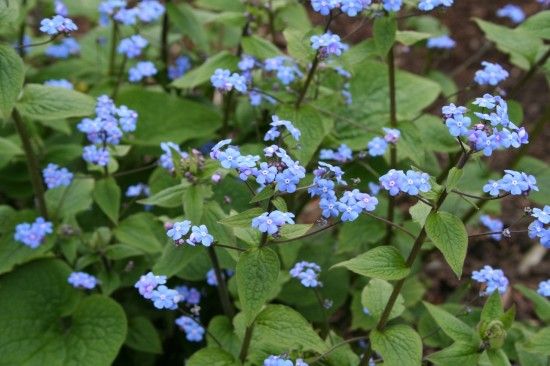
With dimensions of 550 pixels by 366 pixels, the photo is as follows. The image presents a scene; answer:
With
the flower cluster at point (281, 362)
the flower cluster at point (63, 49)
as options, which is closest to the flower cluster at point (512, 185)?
the flower cluster at point (281, 362)

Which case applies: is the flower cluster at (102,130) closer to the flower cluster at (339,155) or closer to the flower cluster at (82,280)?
the flower cluster at (82,280)

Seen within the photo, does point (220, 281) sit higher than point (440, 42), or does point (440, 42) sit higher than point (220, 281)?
point (440, 42)

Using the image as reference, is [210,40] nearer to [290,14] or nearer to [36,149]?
[290,14]

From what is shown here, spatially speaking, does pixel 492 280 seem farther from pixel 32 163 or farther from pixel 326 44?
pixel 32 163

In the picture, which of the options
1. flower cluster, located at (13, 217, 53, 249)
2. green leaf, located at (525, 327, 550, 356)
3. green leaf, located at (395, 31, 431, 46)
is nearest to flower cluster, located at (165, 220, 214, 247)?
flower cluster, located at (13, 217, 53, 249)

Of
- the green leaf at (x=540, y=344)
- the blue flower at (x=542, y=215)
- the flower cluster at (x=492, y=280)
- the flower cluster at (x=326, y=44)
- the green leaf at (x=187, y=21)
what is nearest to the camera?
the blue flower at (x=542, y=215)

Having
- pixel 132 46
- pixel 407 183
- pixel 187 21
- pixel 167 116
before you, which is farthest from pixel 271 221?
pixel 187 21

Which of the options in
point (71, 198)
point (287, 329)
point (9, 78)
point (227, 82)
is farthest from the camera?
point (71, 198)
